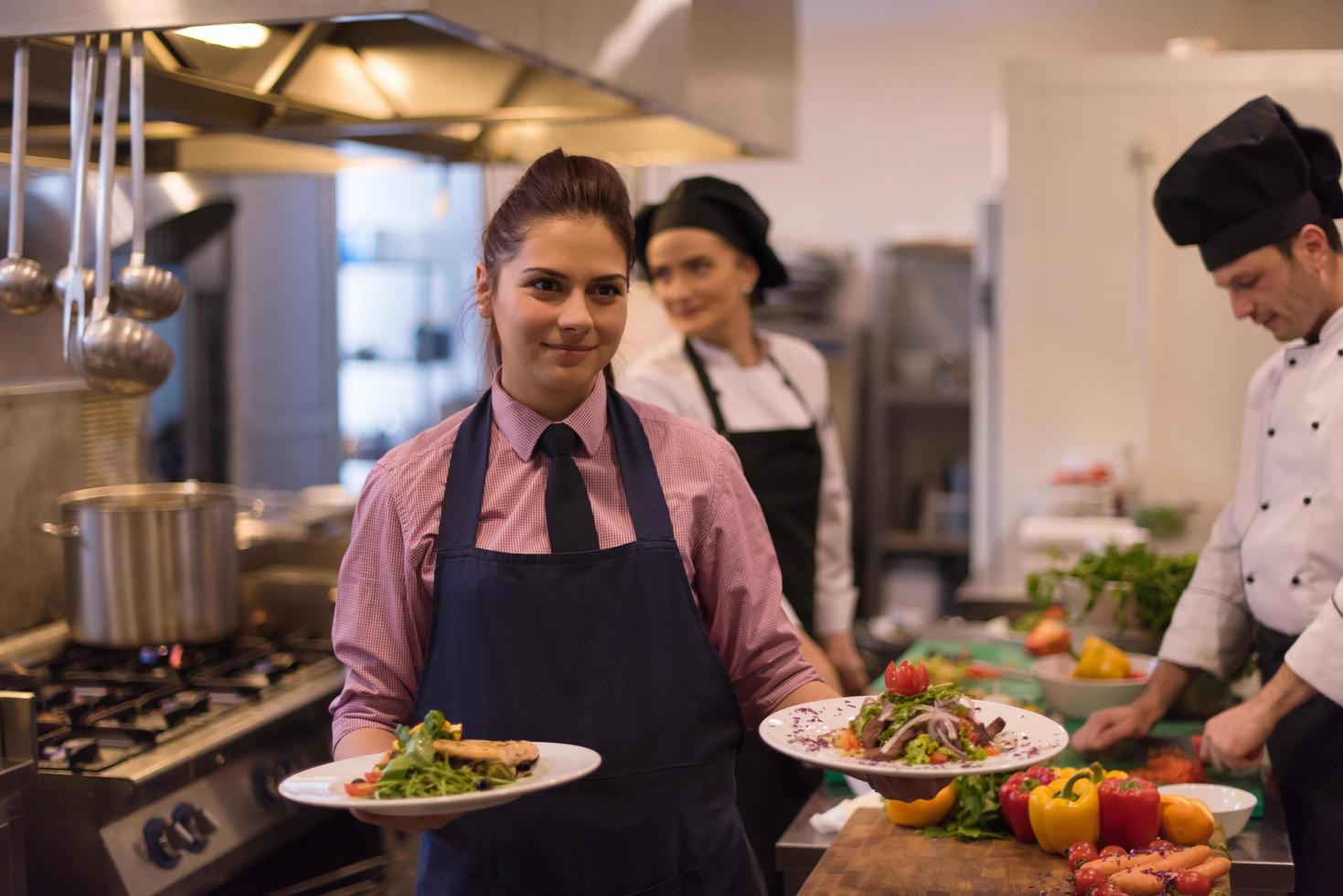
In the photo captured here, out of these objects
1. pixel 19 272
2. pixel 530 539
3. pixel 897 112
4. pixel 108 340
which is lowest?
pixel 530 539

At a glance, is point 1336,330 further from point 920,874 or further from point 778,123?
point 778,123

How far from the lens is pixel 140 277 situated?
7.13 ft

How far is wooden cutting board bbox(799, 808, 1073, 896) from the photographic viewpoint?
68.9 inches

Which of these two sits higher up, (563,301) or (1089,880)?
(563,301)

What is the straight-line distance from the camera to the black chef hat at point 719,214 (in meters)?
2.85

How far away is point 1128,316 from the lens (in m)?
4.28

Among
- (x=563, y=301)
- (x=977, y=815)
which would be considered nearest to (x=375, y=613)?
(x=563, y=301)

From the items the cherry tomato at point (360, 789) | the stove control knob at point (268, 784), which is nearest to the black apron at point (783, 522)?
the stove control knob at point (268, 784)

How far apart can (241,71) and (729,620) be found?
1492 millimetres

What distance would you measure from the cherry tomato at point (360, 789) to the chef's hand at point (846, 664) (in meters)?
1.71

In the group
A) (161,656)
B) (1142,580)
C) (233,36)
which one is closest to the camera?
(233,36)

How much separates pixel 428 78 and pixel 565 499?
1367mm

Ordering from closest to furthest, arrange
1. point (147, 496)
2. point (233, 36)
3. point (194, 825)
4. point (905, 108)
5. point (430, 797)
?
point (430, 797)
point (194, 825)
point (233, 36)
point (147, 496)
point (905, 108)

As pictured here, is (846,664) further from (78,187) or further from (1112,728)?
(78,187)
